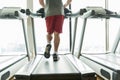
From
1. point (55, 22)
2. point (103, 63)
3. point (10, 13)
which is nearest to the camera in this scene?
point (103, 63)

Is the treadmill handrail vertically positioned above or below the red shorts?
above

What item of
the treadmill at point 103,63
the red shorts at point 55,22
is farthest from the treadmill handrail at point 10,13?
the treadmill at point 103,63

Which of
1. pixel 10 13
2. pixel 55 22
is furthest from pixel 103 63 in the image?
pixel 10 13

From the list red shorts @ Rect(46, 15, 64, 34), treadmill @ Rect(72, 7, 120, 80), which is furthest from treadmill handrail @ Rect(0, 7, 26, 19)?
treadmill @ Rect(72, 7, 120, 80)

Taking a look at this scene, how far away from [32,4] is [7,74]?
332cm

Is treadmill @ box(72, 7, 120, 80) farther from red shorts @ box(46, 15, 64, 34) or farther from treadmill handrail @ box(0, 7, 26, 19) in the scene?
treadmill handrail @ box(0, 7, 26, 19)

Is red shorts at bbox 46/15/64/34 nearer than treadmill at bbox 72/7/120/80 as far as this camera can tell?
No

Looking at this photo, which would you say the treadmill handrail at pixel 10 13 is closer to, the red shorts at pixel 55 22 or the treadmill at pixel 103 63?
the red shorts at pixel 55 22

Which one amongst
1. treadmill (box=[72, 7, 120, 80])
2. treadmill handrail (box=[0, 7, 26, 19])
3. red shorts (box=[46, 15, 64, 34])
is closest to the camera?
treadmill (box=[72, 7, 120, 80])

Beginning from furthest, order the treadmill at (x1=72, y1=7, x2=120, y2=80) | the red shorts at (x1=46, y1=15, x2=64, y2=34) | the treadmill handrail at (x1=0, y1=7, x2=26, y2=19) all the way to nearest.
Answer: the red shorts at (x1=46, y1=15, x2=64, y2=34)
the treadmill handrail at (x1=0, y1=7, x2=26, y2=19)
the treadmill at (x1=72, y1=7, x2=120, y2=80)

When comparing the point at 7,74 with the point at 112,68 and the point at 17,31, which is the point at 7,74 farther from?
the point at 17,31

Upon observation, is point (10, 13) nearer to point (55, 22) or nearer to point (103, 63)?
point (55, 22)

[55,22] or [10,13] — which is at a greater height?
[10,13]

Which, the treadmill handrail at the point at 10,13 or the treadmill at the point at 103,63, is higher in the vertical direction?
the treadmill handrail at the point at 10,13
